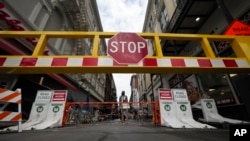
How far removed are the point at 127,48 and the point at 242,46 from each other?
1504mm

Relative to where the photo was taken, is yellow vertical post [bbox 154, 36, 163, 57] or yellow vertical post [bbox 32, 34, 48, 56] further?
yellow vertical post [bbox 154, 36, 163, 57]

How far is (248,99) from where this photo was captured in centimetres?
238

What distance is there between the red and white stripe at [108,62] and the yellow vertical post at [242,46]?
0.30 ft

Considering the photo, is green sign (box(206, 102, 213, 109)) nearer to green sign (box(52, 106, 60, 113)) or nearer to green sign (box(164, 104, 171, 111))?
green sign (box(164, 104, 171, 111))

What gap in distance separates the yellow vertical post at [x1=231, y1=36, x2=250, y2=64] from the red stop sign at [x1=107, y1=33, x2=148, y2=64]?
1.22m

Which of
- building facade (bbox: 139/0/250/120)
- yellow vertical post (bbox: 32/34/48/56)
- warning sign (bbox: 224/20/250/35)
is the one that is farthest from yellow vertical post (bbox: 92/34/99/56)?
building facade (bbox: 139/0/250/120)

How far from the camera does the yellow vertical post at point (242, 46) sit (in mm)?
1928

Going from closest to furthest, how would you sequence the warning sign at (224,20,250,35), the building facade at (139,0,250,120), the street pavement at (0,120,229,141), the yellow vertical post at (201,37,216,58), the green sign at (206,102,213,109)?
the yellow vertical post at (201,37,216,58), the warning sign at (224,20,250,35), the street pavement at (0,120,229,141), the building facade at (139,0,250,120), the green sign at (206,102,213,109)

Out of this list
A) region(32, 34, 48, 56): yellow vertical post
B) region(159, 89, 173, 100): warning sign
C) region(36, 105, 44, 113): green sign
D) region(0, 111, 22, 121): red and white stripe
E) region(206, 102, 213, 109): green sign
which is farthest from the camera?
region(159, 89, 173, 100): warning sign

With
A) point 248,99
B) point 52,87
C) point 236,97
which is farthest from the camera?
point 52,87

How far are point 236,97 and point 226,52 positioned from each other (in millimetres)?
2243

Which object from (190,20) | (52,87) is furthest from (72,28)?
(190,20)

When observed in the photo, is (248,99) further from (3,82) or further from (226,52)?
(3,82)

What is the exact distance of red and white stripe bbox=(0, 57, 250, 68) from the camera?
1.75 meters
